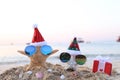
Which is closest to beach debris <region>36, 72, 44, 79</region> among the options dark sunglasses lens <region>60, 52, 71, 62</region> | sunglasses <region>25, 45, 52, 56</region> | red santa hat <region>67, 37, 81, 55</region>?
sunglasses <region>25, 45, 52, 56</region>

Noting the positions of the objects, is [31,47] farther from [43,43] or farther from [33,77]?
[33,77]

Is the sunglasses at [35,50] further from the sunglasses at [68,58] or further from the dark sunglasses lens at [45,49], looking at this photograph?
the sunglasses at [68,58]

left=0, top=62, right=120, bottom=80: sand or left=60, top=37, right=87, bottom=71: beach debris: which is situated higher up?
left=60, top=37, right=87, bottom=71: beach debris

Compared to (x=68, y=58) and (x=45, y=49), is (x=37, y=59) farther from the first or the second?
(x=68, y=58)

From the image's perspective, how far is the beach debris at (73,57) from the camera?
5527 millimetres

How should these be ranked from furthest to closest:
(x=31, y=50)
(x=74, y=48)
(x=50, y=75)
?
1. (x=74, y=48)
2. (x=31, y=50)
3. (x=50, y=75)

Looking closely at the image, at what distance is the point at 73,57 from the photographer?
5582 mm

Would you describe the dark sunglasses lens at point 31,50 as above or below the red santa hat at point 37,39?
below

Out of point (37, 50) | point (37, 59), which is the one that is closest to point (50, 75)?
point (37, 59)

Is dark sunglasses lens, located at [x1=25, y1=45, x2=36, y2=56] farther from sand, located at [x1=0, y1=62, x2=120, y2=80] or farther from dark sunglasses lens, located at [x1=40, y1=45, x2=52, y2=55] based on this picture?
sand, located at [x1=0, y1=62, x2=120, y2=80]

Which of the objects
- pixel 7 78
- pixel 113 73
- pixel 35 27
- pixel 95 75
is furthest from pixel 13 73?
pixel 113 73

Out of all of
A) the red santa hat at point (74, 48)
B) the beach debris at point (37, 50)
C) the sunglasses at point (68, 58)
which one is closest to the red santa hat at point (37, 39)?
the beach debris at point (37, 50)

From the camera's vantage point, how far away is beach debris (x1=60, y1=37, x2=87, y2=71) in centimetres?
553

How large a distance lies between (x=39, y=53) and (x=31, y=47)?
202mm
